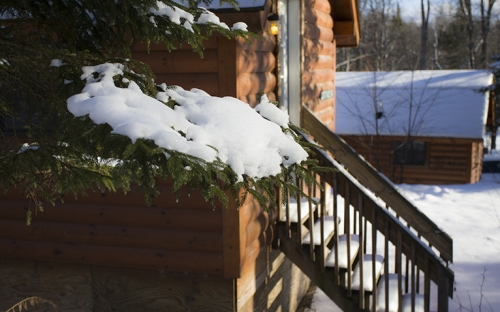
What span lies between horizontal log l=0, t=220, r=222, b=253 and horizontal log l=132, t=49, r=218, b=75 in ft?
5.40

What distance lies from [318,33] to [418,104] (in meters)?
11.4

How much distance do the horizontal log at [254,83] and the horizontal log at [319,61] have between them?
5.70 ft

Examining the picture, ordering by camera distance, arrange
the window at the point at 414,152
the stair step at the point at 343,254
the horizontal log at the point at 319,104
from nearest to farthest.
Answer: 1. the stair step at the point at 343,254
2. the horizontal log at the point at 319,104
3. the window at the point at 414,152

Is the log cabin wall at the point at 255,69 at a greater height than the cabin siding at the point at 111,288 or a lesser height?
greater

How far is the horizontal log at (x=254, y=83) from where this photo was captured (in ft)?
16.8

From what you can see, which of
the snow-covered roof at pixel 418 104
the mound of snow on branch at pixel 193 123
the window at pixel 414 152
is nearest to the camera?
the mound of snow on branch at pixel 193 123

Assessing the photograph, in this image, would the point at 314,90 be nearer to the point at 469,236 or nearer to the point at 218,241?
the point at 218,241

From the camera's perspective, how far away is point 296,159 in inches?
103

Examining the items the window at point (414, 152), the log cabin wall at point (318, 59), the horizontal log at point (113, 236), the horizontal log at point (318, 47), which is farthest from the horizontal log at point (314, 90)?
the window at point (414, 152)

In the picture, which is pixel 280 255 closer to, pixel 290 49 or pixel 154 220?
pixel 154 220

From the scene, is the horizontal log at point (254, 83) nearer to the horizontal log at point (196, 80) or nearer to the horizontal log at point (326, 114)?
the horizontal log at point (196, 80)

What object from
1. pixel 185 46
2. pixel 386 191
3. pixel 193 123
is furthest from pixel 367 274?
pixel 193 123

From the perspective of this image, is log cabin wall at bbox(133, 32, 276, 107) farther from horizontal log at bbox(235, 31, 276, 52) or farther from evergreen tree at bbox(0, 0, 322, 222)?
evergreen tree at bbox(0, 0, 322, 222)

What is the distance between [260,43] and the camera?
5766 mm
